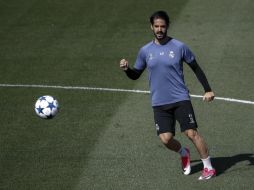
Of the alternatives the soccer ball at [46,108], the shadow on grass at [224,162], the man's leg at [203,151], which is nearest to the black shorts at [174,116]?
the man's leg at [203,151]

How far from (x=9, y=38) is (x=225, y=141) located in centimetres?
880

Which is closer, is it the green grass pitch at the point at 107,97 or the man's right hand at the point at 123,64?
the man's right hand at the point at 123,64

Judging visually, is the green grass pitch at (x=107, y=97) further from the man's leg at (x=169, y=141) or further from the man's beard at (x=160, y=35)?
the man's beard at (x=160, y=35)

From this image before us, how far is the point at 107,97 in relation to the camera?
14.8 m

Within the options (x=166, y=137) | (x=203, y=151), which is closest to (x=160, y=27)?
(x=166, y=137)

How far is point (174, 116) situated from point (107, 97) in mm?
3945

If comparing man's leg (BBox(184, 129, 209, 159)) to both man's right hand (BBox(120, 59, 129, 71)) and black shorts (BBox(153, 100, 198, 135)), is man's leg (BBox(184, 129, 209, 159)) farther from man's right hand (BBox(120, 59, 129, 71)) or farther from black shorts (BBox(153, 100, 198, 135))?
man's right hand (BBox(120, 59, 129, 71))

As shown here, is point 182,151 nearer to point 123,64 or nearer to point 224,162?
point 224,162

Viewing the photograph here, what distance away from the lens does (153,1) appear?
20.9m

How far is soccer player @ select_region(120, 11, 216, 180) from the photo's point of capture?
10.6m

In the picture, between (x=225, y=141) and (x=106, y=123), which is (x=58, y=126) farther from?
(x=225, y=141)

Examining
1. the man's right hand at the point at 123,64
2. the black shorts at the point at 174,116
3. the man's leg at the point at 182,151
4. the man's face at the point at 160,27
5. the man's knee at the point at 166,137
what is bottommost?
the man's leg at the point at 182,151

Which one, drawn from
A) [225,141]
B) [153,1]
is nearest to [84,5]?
[153,1]

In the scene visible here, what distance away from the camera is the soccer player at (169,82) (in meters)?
10.6
